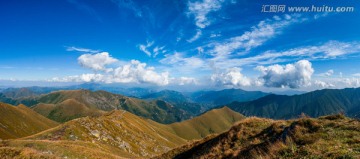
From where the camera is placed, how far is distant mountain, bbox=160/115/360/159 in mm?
12367

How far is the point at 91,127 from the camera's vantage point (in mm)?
121375

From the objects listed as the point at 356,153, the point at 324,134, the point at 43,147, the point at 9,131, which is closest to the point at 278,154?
the point at 356,153

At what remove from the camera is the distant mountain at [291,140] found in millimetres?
12367

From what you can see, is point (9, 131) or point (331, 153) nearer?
point (331, 153)

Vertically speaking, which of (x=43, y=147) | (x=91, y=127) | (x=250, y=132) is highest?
(x=250, y=132)

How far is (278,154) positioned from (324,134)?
5.25 metres

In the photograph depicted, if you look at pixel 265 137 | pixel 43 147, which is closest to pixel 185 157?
pixel 265 137

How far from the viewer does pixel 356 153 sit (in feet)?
35.3

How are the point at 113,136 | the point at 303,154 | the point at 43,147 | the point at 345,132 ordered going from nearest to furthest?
1. the point at 303,154
2. the point at 345,132
3. the point at 43,147
4. the point at 113,136

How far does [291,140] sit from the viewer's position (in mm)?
15414

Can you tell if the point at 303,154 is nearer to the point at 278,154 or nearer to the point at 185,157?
the point at 278,154

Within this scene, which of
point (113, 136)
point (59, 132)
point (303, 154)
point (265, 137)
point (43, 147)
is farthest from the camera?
point (113, 136)

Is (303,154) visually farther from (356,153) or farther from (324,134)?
(324,134)

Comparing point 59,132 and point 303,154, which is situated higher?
point 303,154
